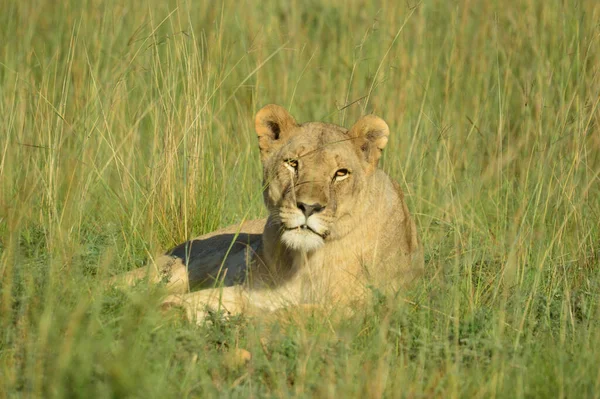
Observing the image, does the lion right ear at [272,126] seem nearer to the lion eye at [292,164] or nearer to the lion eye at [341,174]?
the lion eye at [292,164]

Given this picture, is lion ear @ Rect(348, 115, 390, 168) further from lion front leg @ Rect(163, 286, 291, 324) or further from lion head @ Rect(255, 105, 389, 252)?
lion front leg @ Rect(163, 286, 291, 324)

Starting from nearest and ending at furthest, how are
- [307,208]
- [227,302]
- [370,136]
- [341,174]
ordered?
[307,208]
[227,302]
[341,174]
[370,136]

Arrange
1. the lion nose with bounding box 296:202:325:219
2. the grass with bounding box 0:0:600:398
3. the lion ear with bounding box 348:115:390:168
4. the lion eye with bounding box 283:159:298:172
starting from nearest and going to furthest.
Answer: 1. the grass with bounding box 0:0:600:398
2. the lion nose with bounding box 296:202:325:219
3. the lion eye with bounding box 283:159:298:172
4. the lion ear with bounding box 348:115:390:168

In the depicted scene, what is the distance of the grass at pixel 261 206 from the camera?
10.5ft

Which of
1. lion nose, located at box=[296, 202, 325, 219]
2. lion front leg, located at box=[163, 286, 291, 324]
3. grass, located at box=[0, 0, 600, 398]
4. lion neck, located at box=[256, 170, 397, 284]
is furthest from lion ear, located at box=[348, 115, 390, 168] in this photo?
lion front leg, located at box=[163, 286, 291, 324]

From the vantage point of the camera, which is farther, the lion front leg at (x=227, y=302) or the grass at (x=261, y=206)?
the lion front leg at (x=227, y=302)

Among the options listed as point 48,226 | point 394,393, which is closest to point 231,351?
point 394,393

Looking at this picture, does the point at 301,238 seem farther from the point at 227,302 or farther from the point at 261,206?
the point at 261,206

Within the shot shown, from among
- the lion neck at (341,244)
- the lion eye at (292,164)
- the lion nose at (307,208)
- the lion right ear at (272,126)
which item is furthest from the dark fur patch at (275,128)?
the lion nose at (307,208)

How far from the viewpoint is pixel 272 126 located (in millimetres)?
4703

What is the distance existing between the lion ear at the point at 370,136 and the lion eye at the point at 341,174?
0.22 metres

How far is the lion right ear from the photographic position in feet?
15.2

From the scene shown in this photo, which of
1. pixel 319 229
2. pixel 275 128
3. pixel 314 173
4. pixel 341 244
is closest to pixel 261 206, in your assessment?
pixel 275 128

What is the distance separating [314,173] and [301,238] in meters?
0.35
